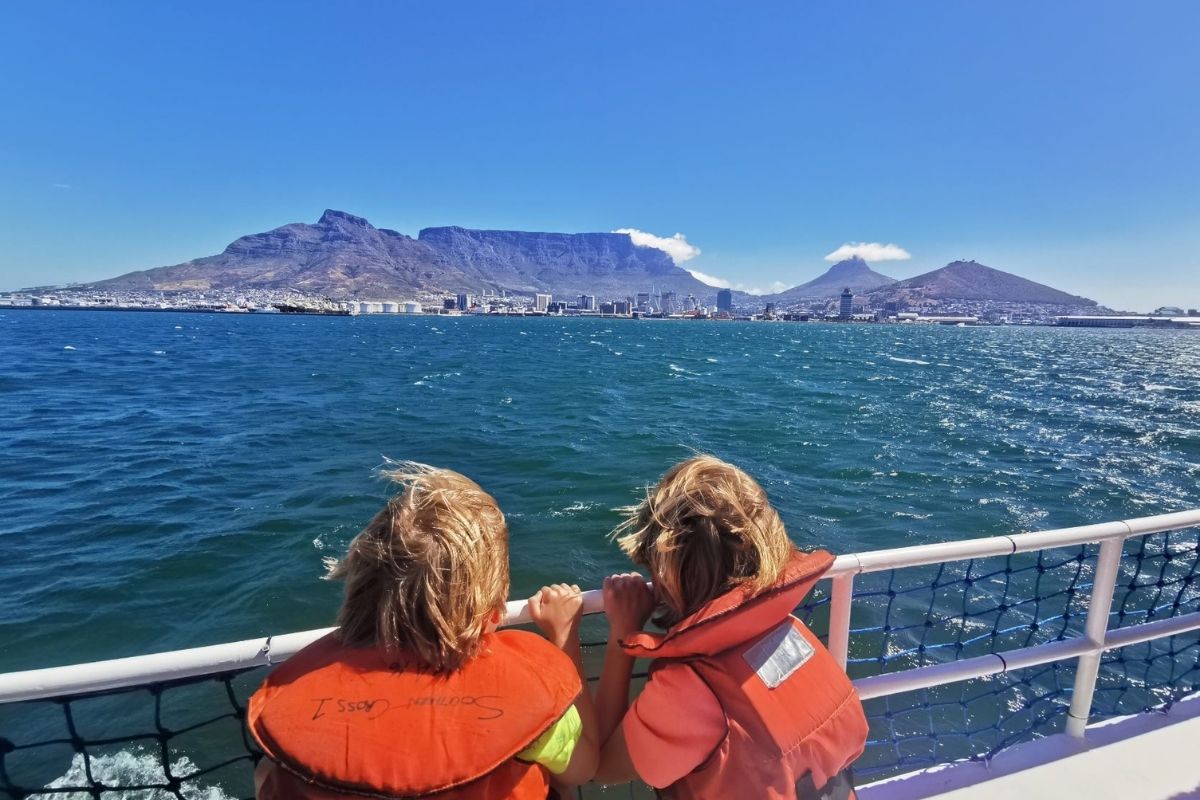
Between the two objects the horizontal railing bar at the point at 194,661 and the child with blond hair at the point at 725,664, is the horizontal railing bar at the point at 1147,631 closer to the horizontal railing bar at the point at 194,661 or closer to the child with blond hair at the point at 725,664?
the horizontal railing bar at the point at 194,661

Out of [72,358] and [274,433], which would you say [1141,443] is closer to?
[274,433]

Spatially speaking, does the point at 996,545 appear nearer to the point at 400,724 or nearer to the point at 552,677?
the point at 552,677

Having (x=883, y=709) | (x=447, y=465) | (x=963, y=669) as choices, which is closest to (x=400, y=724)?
(x=963, y=669)

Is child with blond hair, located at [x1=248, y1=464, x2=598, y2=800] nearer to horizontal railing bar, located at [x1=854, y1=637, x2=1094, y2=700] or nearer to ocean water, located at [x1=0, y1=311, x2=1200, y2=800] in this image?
ocean water, located at [x1=0, y1=311, x2=1200, y2=800]

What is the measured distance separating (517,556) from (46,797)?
17.4ft

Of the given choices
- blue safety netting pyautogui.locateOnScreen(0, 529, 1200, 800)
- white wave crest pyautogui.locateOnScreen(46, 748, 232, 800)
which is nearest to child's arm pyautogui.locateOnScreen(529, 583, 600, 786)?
blue safety netting pyautogui.locateOnScreen(0, 529, 1200, 800)

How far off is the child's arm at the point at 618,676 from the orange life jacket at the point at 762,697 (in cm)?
10

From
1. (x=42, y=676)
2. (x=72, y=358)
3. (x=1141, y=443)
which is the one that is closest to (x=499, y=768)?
(x=42, y=676)

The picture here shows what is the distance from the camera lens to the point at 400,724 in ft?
3.81

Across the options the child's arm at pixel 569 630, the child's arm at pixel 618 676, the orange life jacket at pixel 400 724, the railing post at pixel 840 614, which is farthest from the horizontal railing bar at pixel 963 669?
the orange life jacket at pixel 400 724

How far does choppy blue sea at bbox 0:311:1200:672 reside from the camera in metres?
8.01

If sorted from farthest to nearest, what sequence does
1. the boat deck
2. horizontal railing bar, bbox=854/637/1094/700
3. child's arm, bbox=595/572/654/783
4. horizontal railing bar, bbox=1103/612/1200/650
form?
horizontal railing bar, bbox=1103/612/1200/650 → the boat deck → horizontal railing bar, bbox=854/637/1094/700 → child's arm, bbox=595/572/654/783

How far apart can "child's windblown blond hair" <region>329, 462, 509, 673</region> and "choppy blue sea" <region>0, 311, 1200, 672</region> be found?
275 inches

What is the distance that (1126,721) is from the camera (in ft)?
9.11
